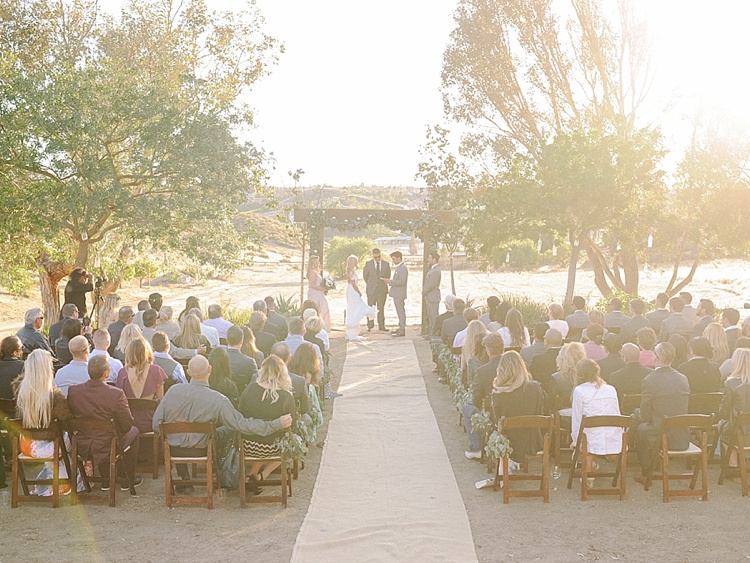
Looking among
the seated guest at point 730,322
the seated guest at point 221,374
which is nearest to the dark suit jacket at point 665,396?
the seated guest at point 730,322

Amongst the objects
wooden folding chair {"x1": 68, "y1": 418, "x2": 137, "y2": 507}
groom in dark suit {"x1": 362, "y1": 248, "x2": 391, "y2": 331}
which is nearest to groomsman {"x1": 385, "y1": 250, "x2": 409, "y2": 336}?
groom in dark suit {"x1": 362, "y1": 248, "x2": 391, "y2": 331}

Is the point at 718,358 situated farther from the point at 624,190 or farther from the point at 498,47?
the point at 498,47

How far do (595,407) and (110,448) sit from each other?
4.66m

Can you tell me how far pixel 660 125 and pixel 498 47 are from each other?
18.4 feet

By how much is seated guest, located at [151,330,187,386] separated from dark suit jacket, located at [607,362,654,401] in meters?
4.71

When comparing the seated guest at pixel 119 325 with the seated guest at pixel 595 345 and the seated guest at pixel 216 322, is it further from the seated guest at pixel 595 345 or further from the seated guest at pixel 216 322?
the seated guest at pixel 595 345

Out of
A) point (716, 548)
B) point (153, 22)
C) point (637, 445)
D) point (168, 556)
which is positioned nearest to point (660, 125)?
point (153, 22)

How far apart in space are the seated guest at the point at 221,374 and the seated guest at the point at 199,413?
0.61 m

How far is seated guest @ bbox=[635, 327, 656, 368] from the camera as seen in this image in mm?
9539

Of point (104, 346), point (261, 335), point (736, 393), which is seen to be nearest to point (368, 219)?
point (261, 335)

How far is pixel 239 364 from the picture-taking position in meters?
9.43

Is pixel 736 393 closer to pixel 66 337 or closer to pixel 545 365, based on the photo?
pixel 545 365

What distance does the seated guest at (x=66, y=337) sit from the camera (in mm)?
9508

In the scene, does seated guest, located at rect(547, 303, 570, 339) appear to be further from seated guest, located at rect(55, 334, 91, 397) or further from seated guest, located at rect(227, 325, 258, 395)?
seated guest, located at rect(55, 334, 91, 397)
